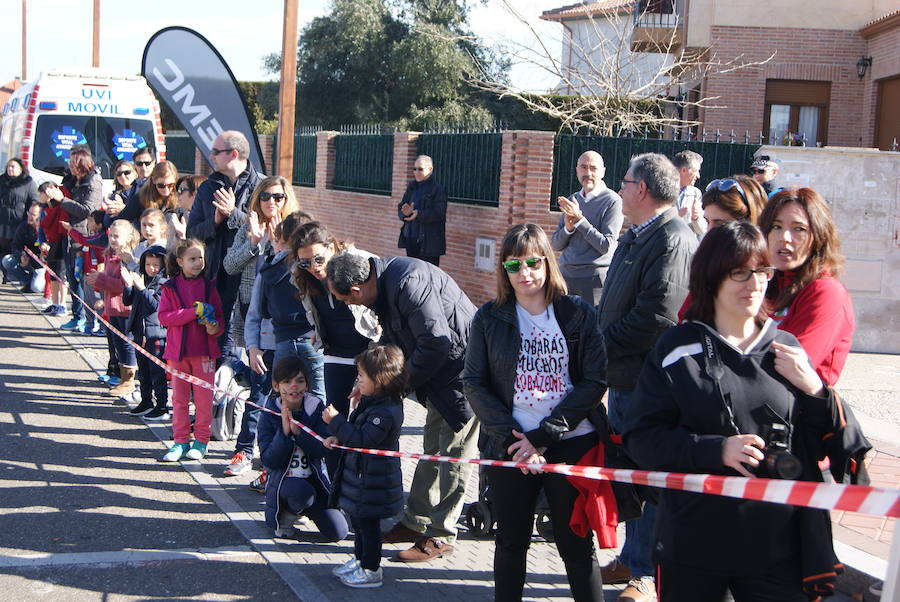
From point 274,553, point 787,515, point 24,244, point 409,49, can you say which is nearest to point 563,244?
point 274,553

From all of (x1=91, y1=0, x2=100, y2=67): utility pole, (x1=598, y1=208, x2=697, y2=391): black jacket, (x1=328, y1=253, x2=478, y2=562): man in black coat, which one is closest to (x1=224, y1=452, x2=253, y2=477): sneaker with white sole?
(x1=328, y1=253, x2=478, y2=562): man in black coat

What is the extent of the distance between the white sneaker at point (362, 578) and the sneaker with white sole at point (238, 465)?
2.05 meters

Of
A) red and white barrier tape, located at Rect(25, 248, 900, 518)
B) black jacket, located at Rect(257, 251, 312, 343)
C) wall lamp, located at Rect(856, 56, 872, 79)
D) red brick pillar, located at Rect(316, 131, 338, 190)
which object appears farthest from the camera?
red brick pillar, located at Rect(316, 131, 338, 190)

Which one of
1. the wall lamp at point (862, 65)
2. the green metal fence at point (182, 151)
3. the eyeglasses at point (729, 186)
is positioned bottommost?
the eyeglasses at point (729, 186)

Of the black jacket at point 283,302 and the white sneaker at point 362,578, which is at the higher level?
the black jacket at point 283,302

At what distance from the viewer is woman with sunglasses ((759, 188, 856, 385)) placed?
349 centimetres

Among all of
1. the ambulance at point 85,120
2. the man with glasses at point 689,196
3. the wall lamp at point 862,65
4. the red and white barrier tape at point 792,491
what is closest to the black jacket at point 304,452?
the red and white barrier tape at point 792,491

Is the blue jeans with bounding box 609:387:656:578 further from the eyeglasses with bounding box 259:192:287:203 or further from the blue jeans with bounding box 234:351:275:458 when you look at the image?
the eyeglasses with bounding box 259:192:287:203

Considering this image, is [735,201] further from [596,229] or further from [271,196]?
[271,196]

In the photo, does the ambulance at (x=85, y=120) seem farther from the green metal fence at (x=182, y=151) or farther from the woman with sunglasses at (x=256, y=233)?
the green metal fence at (x=182, y=151)

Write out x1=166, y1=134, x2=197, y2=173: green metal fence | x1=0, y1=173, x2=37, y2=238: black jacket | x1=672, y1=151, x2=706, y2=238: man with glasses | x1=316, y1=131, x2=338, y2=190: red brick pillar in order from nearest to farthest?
x1=672, y1=151, x2=706, y2=238: man with glasses, x1=0, y1=173, x2=37, y2=238: black jacket, x1=316, y1=131, x2=338, y2=190: red brick pillar, x1=166, y1=134, x2=197, y2=173: green metal fence

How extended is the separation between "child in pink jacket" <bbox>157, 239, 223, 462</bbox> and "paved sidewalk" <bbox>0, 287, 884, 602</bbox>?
0.25 metres

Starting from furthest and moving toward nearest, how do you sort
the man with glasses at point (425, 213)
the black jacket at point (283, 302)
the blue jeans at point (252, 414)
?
the man with glasses at point (425, 213), the blue jeans at point (252, 414), the black jacket at point (283, 302)

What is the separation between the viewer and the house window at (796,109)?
66.8 feet
